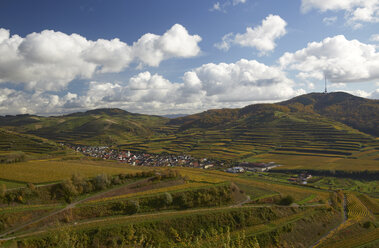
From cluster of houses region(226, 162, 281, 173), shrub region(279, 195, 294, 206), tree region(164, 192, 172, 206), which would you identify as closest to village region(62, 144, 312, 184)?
cluster of houses region(226, 162, 281, 173)

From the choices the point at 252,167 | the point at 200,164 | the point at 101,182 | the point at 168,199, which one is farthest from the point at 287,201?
the point at 200,164

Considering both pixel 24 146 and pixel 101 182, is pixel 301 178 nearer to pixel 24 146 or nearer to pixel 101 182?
pixel 101 182

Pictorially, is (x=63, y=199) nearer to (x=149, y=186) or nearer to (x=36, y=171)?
(x=149, y=186)

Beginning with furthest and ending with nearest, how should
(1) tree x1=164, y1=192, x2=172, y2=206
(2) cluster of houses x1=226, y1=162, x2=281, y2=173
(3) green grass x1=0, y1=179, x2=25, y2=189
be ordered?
(2) cluster of houses x1=226, y1=162, x2=281, y2=173 < (3) green grass x1=0, y1=179, x2=25, y2=189 < (1) tree x1=164, y1=192, x2=172, y2=206

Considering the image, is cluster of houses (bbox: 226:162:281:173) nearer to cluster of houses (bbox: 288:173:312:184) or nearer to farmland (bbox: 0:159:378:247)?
cluster of houses (bbox: 288:173:312:184)

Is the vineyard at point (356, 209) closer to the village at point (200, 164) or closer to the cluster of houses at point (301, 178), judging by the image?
the cluster of houses at point (301, 178)

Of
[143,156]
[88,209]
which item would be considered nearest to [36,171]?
[88,209]

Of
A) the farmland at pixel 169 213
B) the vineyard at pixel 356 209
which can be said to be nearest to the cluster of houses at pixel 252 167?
the vineyard at pixel 356 209

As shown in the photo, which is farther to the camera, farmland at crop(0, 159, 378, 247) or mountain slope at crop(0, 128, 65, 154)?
mountain slope at crop(0, 128, 65, 154)
